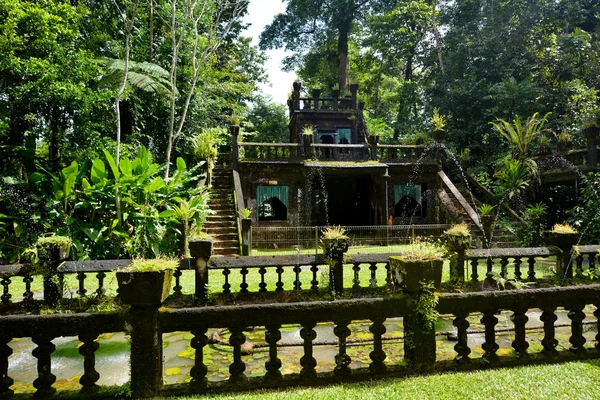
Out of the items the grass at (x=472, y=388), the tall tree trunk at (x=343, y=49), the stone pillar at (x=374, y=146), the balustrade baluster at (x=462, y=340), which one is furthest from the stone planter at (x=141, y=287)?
the tall tree trunk at (x=343, y=49)

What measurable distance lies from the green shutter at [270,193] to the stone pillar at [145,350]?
13318mm

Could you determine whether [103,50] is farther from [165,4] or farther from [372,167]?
[372,167]

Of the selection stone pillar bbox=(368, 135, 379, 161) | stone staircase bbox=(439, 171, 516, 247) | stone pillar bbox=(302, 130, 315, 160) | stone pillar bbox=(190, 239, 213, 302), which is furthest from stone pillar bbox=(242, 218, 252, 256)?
stone staircase bbox=(439, 171, 516, 247)

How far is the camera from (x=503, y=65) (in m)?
21.0

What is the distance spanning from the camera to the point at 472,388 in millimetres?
2857

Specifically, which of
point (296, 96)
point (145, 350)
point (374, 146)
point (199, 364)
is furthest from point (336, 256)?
point (296, 96)

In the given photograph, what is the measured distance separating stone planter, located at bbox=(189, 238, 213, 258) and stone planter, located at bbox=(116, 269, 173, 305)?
363cm

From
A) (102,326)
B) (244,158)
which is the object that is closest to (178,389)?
(102,326)

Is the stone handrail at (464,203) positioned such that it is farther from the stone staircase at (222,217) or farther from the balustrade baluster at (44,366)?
the balustrade baluster at (44,366)

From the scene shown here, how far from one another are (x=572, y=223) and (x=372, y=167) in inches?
293

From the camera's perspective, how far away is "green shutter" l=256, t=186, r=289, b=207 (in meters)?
16.2

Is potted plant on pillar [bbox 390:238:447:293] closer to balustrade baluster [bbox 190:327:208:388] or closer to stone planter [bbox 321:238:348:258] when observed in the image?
balustrade baluster [bbox 190:327:208:388]

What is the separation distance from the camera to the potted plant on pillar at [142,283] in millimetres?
2725

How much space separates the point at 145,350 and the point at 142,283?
0.51 m
